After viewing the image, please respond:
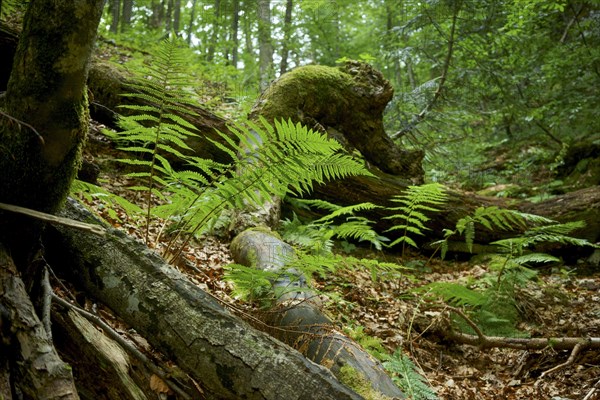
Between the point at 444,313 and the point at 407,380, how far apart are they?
1.63m

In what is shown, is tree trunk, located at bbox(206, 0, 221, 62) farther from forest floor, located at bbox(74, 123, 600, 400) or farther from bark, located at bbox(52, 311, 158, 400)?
bark, located at bbox(52, 311, 158, 400)

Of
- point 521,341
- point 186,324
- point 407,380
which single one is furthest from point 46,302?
point 521,341

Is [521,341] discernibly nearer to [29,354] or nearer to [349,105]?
[29,354]

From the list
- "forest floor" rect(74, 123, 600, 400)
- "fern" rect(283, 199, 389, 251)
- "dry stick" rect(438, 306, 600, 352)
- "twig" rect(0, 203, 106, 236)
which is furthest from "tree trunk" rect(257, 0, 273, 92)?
"twig" rect(0, 203, 106, 236)

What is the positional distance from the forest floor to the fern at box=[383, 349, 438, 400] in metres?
0.37

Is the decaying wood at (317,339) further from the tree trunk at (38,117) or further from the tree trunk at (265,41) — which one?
the tree trunk at (265,41)

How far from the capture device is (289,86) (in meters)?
6.69

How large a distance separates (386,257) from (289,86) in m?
3.11

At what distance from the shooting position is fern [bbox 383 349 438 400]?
267 cm

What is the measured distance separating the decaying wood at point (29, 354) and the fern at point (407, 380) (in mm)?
2038

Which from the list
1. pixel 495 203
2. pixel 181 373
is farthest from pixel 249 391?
pixel 495 203

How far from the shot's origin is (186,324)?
1719mm

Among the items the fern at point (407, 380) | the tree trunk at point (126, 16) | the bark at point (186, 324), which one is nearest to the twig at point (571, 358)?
the fern at point (407, 380)

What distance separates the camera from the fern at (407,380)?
2.67 metres
